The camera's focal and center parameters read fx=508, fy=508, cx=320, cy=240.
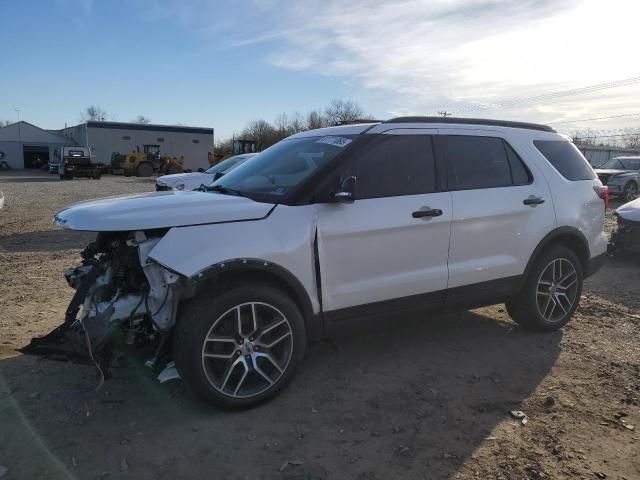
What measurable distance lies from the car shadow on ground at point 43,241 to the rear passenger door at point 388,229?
6.34m

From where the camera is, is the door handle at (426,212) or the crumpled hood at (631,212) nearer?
the door handle at (426,212)

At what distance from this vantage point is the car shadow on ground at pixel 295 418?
9.59 feet

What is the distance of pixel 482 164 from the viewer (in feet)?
14.9

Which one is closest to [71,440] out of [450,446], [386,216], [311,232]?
[311,232]

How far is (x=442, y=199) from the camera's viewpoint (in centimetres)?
418

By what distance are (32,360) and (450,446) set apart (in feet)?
11.2

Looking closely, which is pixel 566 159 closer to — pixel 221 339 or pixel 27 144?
pixel 221 339

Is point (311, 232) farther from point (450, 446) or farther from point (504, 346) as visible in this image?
point (504, 346)

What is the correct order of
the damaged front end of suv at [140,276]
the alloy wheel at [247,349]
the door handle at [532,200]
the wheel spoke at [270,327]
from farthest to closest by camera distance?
1. the door handle at [532,200]
2. the wheel spoke at [270,327]
3. the alloy wheel at [247,349]
4. the damaged front end of suv at [140,276]

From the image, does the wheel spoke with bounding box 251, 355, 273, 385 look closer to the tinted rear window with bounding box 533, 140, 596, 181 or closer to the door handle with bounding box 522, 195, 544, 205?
the door handle with bounding box 522, 195, 544, 205

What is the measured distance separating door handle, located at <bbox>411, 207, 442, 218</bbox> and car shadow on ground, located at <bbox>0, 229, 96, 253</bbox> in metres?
6.55

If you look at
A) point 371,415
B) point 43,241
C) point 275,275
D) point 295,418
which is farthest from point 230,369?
point 43,241

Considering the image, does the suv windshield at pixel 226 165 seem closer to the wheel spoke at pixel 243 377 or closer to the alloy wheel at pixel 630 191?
the wheel spoke at pixel 243 377

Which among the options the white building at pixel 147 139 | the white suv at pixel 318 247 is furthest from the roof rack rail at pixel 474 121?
the white building at pixel 147 139
